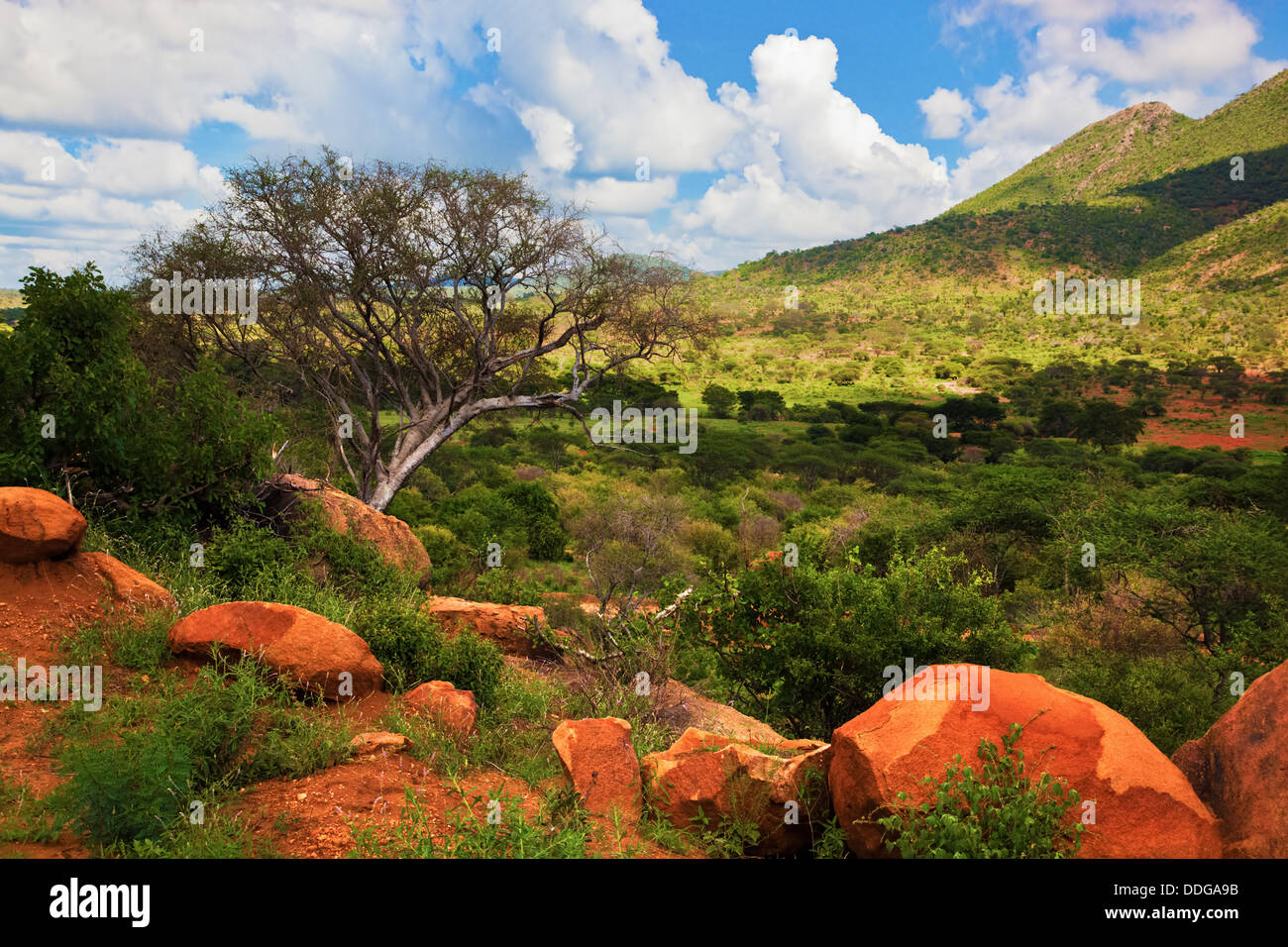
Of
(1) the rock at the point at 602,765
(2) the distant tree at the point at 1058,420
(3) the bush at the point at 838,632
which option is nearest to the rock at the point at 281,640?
(1) the rock at the point at 602,765

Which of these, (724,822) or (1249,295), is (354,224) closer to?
(724,822)

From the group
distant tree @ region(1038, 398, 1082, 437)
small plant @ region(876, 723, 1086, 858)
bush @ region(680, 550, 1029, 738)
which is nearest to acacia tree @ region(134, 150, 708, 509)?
bush @ region(680, 550, 1029, 738)

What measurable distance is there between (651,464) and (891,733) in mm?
36867

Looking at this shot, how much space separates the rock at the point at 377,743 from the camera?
211 inches

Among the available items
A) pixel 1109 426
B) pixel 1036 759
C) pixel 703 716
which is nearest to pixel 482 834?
pixel 1036 759

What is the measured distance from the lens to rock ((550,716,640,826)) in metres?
5.06

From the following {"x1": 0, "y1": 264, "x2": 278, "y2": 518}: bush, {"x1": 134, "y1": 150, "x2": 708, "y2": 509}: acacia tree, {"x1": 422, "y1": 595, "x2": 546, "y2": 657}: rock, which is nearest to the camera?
{"x1": 0, "y1": 264, "x2": 278, "y2": 518}: bush

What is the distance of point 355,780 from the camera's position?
495cm

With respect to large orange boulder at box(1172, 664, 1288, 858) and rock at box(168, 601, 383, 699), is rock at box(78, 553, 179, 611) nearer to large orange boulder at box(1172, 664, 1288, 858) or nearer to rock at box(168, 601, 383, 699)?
rock at box(168, 601, 383, 699)

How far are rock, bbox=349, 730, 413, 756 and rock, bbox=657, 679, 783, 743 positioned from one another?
281 centimetres

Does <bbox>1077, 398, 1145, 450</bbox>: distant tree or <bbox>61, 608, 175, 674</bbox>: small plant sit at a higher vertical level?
<bbox>1077, 398, 1145, 450</bbox>: distant tree

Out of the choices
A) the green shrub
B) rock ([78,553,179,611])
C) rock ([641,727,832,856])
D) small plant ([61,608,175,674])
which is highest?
rock ([78,553,179,611])

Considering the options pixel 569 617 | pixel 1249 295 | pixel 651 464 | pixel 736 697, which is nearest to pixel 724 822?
pixel 736 697

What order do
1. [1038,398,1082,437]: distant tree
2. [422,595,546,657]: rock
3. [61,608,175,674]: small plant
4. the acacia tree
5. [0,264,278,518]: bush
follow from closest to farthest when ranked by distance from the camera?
[61,608,175,674]: small plant, [0,264,278,518]: bush, [422,595,546,657]: rock, the acacia tree, [1038,398,1082,437]: distant tree
